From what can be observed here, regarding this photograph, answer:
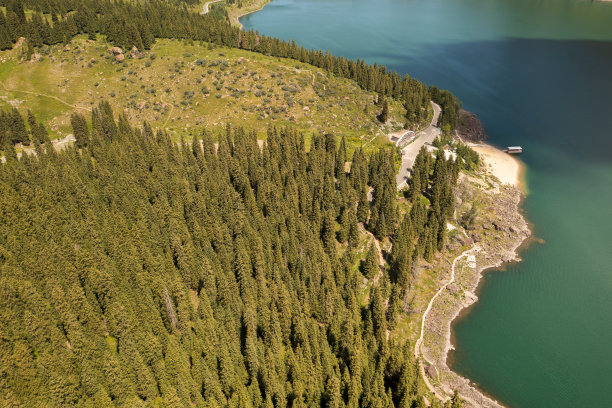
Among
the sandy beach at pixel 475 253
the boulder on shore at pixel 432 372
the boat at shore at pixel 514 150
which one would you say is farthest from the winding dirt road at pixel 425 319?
the boat at shore at pixel 514 150

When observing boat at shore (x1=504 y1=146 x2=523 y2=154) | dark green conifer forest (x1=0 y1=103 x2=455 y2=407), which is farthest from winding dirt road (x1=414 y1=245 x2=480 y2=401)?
boat at shore (x1=504 y1=146 x2=523 y2=154)

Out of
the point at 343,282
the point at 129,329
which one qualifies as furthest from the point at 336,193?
the point at 129,329

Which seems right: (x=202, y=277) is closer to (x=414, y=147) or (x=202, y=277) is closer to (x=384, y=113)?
(x=414, y=147)

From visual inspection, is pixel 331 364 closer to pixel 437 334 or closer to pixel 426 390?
pixel 426 390

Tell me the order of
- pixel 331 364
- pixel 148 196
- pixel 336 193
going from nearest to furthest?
1. pixel 331 364
2. pixel 148 196
3. pixel 336 193

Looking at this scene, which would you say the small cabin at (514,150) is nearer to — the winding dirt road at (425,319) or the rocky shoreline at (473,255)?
the rocky shoreline at (473,255)

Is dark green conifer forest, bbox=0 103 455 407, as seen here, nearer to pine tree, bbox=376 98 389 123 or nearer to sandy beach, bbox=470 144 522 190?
sandy beach, bbox=470 144 522 190
